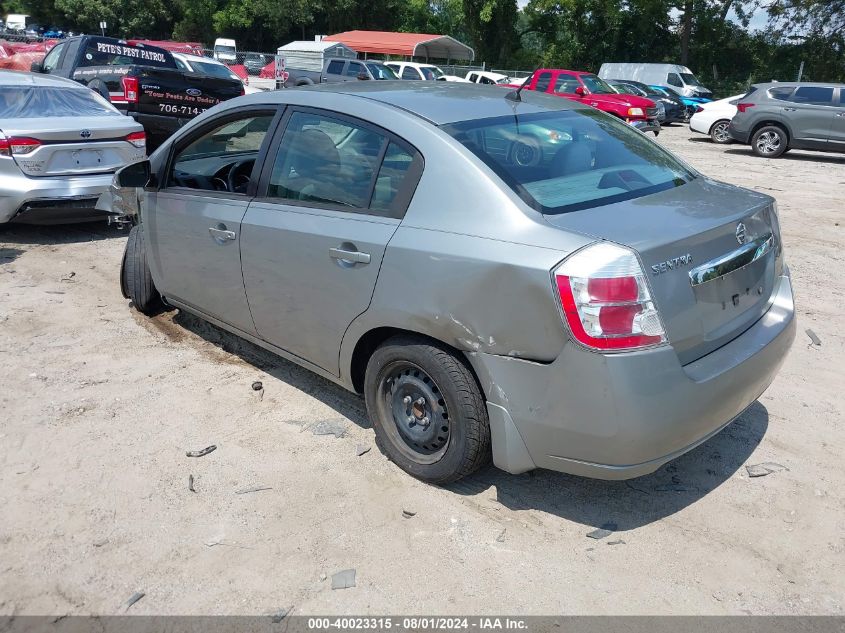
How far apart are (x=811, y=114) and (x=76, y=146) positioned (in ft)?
49.4

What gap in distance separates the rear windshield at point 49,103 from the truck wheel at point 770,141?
46.6 ft

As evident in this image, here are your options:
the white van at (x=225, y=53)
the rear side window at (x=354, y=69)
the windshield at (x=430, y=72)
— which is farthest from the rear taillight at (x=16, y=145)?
the white van at (x=225, y=53)

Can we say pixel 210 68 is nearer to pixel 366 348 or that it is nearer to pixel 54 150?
pixel 54 150

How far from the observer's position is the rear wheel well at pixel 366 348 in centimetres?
341

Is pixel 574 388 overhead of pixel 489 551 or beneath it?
overhead

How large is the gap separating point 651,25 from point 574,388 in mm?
44867

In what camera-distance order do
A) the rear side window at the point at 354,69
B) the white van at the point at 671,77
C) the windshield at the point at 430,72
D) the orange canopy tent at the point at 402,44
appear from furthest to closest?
the orange canopy tent at the point at 402,44 < the white van at the point at 671,77 < the windshield at the point at 430,72 < the rear side window at the point at 354,69

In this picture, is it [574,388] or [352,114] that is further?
[352,114]

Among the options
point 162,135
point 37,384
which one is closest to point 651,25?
point 162,135

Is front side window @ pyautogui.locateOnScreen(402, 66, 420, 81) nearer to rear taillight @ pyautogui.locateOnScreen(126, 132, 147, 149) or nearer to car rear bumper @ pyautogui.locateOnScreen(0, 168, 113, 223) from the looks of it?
rear taillight @ pyautogui.locateOnScreen(126, 132, 147, 149)

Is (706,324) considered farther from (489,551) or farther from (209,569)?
(209,569)

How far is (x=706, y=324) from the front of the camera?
9.89 feet

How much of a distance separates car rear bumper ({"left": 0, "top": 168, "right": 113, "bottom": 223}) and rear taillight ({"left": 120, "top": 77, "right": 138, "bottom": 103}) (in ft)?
11.0

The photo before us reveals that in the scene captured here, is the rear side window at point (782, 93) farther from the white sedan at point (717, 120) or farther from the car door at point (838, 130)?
the white sedan at point (717, 120)
